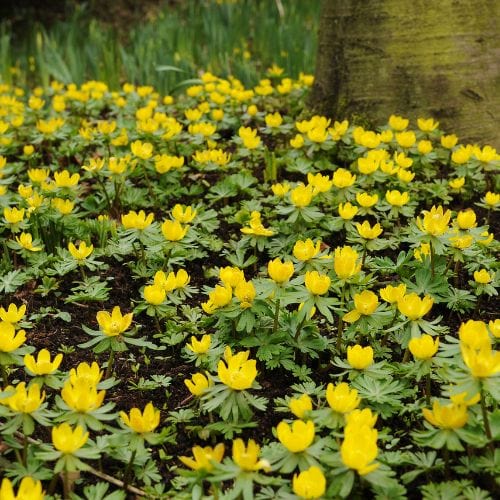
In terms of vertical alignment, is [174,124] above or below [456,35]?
below

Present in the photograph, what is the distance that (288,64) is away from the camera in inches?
181

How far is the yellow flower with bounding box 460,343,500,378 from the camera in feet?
4.78

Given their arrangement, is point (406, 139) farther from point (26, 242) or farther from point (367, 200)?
point (26, 242)

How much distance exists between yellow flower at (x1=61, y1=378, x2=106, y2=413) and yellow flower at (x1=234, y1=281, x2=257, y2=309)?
505 millimetres

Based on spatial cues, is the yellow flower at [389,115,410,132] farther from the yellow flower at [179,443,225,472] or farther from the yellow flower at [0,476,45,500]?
the yellow flower at [0,476,45,500]

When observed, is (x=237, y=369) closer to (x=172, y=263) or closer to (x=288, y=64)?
(x=172, y=263)

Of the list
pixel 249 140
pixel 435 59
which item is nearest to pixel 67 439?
pixel 249 140

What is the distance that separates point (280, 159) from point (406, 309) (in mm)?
1605

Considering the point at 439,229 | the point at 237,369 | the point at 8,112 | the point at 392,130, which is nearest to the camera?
the point at 237,369

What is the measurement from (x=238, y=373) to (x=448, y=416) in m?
Result: 0.50

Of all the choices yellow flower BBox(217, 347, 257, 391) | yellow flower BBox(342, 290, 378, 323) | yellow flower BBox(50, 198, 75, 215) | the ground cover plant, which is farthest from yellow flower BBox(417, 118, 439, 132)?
yellow flower BBox(217, 347, 257, 391)

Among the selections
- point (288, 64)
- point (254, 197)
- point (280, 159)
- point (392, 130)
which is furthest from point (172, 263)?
point (288, 64)

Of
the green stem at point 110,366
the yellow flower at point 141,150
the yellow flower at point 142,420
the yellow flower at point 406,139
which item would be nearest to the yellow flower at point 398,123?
the yellow flower at point 406,139

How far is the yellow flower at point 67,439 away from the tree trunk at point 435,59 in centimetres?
250
